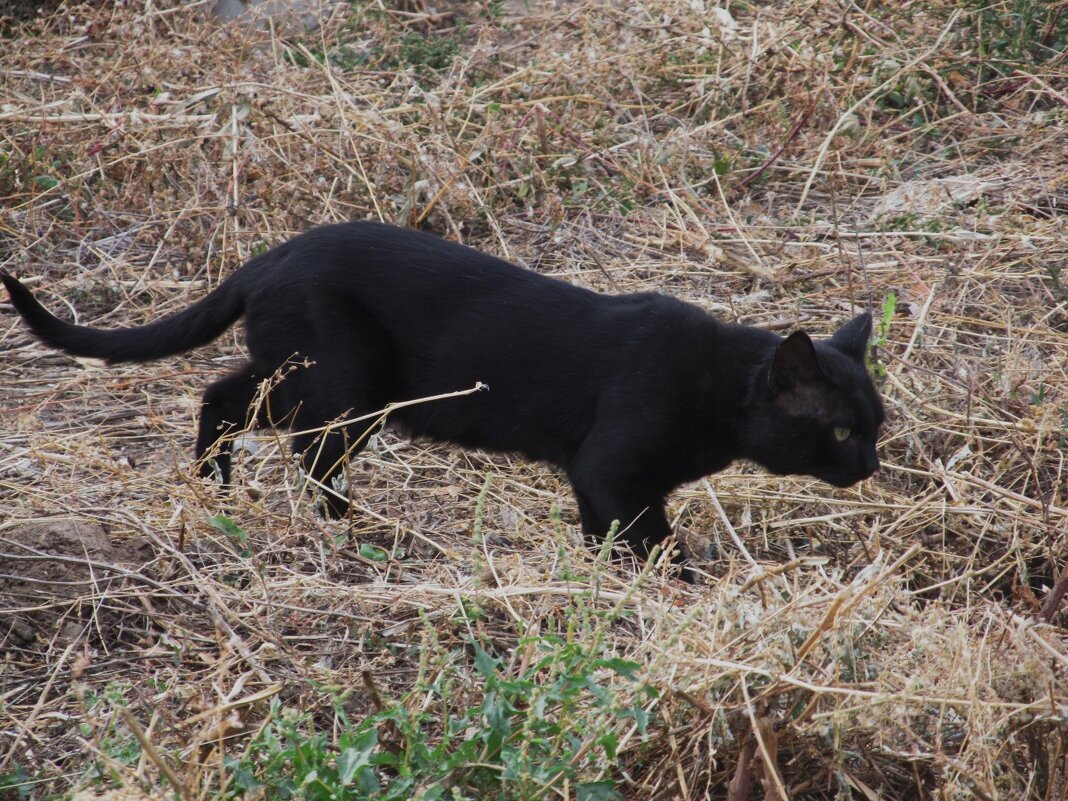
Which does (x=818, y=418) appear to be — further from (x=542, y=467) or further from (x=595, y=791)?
(x=595, y=791)

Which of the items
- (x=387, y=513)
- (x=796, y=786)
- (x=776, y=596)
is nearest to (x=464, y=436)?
(x=387, y=513)

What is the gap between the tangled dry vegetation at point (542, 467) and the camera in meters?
2.40

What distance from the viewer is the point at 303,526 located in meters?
3.37

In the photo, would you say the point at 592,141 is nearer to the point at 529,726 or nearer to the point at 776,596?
the point at 776,596

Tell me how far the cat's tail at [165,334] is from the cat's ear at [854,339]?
189 centimetres

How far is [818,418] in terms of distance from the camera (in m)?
3.56

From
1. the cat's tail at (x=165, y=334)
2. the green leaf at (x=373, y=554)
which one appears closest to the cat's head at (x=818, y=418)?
the green leaf at (x=373, y=554)

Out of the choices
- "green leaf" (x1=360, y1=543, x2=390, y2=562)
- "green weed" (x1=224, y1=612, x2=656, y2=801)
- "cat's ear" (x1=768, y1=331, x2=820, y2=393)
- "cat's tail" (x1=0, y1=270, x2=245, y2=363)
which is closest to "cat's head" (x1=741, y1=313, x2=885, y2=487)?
"cat's ear" (x1=768, y1=331, x2=820, y2=393)

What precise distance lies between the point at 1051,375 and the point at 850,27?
8.77 ft

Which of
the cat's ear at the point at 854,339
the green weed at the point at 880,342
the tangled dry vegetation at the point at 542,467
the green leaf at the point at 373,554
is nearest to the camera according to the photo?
the tangled dry vegetation at the point at 542,467

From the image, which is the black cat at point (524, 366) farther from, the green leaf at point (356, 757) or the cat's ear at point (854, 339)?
the green leaf at point (356, 757)

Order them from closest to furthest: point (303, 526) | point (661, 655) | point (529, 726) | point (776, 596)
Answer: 1. point (529, 726)
2. point (661, 655)
3. point (776, 596)
4. point (303, 526)

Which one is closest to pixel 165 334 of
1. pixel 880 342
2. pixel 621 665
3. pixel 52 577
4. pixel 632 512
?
pixel 52 577

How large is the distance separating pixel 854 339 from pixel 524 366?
1024mm
